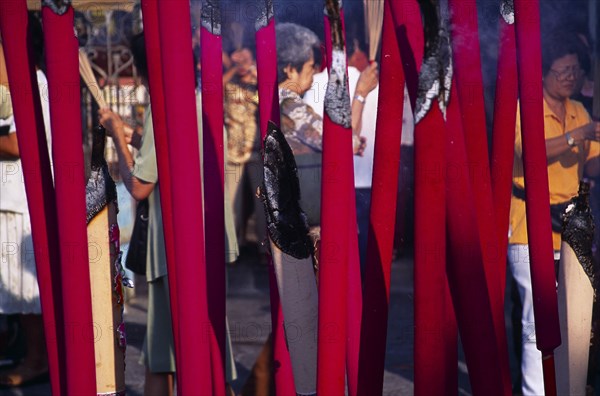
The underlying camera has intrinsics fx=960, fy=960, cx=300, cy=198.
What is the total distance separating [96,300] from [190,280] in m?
0.11

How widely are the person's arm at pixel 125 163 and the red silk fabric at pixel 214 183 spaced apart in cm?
147

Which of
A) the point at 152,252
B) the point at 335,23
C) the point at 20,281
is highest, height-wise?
the point at 335,23

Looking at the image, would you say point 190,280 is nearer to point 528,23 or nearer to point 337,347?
point 337,347

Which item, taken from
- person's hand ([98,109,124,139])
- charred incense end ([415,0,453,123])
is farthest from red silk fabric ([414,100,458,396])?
person's hand ([98,109,124,139])

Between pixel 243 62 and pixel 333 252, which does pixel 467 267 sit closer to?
pixel 333 252

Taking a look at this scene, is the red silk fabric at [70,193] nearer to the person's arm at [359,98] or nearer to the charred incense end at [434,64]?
the charred incense end at [434,64]

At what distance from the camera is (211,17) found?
100cm

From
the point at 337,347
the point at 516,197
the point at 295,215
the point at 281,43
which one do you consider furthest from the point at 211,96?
the point at 516,197

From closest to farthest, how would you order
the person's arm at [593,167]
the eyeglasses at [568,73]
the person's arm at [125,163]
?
the person's arm at [125,163] → the eyeglasses at [568,73] → the person's arm at [593,167]

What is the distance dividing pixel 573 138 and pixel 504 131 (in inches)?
73.3

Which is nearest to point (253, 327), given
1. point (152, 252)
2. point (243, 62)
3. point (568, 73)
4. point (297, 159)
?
point (297, 159)

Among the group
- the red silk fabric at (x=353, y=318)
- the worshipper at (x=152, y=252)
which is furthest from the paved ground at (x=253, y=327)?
the red silk fabric at (x=353, y=318)

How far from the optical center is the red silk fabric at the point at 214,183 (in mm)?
995

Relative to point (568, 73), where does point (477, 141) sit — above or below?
below
